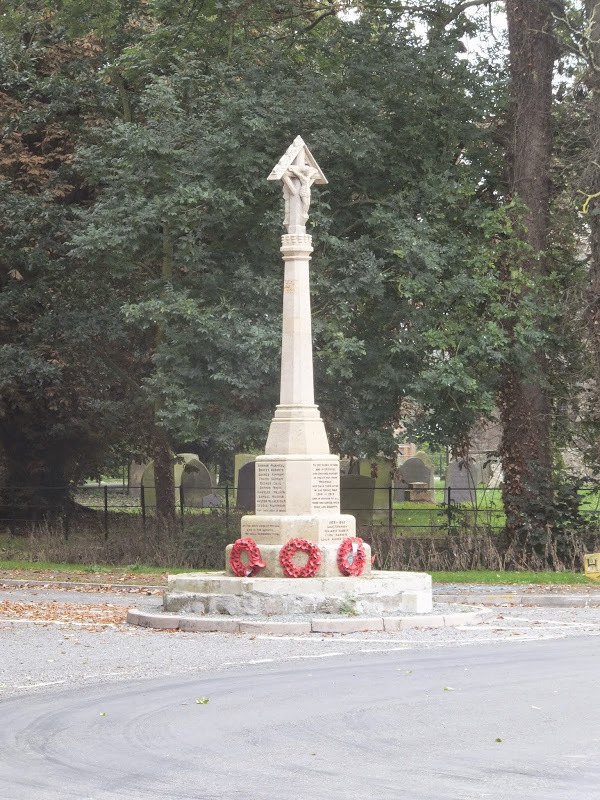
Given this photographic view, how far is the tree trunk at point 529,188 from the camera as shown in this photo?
25359 millimetres

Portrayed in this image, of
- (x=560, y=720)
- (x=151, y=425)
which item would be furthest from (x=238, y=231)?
(x=560, y=720)

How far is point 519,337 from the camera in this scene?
23.7 m

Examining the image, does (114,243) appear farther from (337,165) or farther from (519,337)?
(519,337)

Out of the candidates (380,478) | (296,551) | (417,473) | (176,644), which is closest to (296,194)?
(296,551)

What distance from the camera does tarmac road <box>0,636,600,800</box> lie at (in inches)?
293

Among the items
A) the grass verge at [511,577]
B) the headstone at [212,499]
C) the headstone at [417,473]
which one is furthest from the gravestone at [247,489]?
the headstone at [417,473]

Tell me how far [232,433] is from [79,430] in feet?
32.4

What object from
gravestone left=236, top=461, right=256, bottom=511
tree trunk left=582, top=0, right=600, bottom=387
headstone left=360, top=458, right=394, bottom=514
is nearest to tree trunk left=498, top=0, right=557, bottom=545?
tree trunk left=582, top=0, right=600, bottom=387

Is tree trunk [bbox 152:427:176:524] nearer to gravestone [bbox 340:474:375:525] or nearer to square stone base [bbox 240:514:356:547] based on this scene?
gravestone [bbox 340:474:375:525]

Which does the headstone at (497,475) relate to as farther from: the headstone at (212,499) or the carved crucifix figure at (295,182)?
the carved crucifix figure at (295,182)

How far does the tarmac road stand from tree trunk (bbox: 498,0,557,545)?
A: 1297cm

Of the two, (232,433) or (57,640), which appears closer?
(57,640)

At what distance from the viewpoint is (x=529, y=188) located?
2552cm

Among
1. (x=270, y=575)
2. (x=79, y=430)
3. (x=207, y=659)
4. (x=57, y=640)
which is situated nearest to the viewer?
(x=207, y=659)
